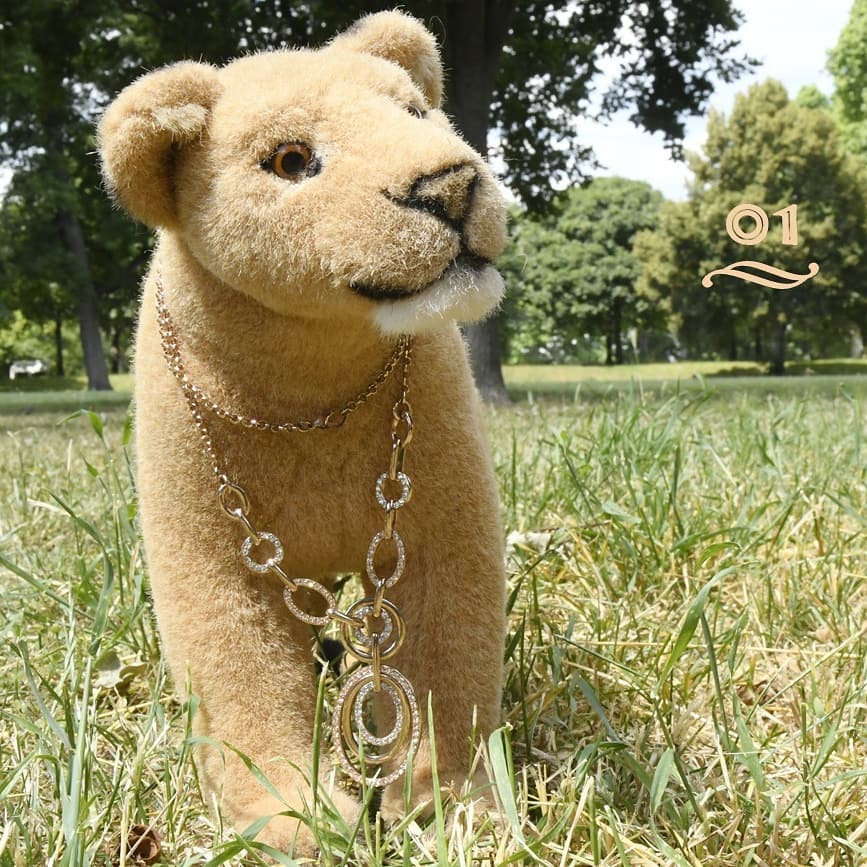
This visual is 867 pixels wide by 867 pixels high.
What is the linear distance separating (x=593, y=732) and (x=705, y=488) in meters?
1.14

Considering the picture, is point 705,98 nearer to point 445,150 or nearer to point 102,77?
point 102,77

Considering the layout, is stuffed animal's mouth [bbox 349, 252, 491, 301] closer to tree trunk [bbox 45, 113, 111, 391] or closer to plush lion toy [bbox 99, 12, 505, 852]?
plush lion toy [bbox 99, 12, 505, 852]

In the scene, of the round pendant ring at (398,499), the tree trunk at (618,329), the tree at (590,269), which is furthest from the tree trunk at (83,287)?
the tree trunk at (618,329)

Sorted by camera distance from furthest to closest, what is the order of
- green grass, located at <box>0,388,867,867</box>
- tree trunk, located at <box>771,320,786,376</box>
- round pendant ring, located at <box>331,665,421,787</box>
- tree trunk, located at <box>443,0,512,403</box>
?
tree trunk, located at <box>771,320,786,376</box>, tree trunk, located at <box>443,0,512,403</box>, round pendant ring, located at <box>331,665,421,787</box>, green grass, located at <box>0,388,867,867</box>

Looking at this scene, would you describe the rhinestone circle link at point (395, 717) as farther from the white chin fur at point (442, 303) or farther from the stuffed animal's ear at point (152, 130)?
the stuffed animal's ear at point (152, 130)

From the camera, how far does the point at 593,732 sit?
1470 mm

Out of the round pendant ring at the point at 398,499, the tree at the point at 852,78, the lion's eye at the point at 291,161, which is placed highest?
the tree at the point at 852,78

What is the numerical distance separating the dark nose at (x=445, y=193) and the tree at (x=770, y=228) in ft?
73.2

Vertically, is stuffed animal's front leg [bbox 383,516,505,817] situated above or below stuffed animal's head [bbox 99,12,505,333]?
below

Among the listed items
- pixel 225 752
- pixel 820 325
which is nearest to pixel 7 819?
pixel 225 752

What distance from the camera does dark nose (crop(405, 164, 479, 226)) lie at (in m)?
1.01

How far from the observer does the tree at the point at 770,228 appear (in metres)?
24.2

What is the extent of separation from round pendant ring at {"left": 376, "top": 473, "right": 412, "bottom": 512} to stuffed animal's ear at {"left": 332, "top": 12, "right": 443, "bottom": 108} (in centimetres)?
59

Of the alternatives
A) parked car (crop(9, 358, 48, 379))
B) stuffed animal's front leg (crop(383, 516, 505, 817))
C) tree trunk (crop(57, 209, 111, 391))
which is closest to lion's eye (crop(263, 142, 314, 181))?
stuffed animal's front leg (crop(383, 516, 505, 817))
